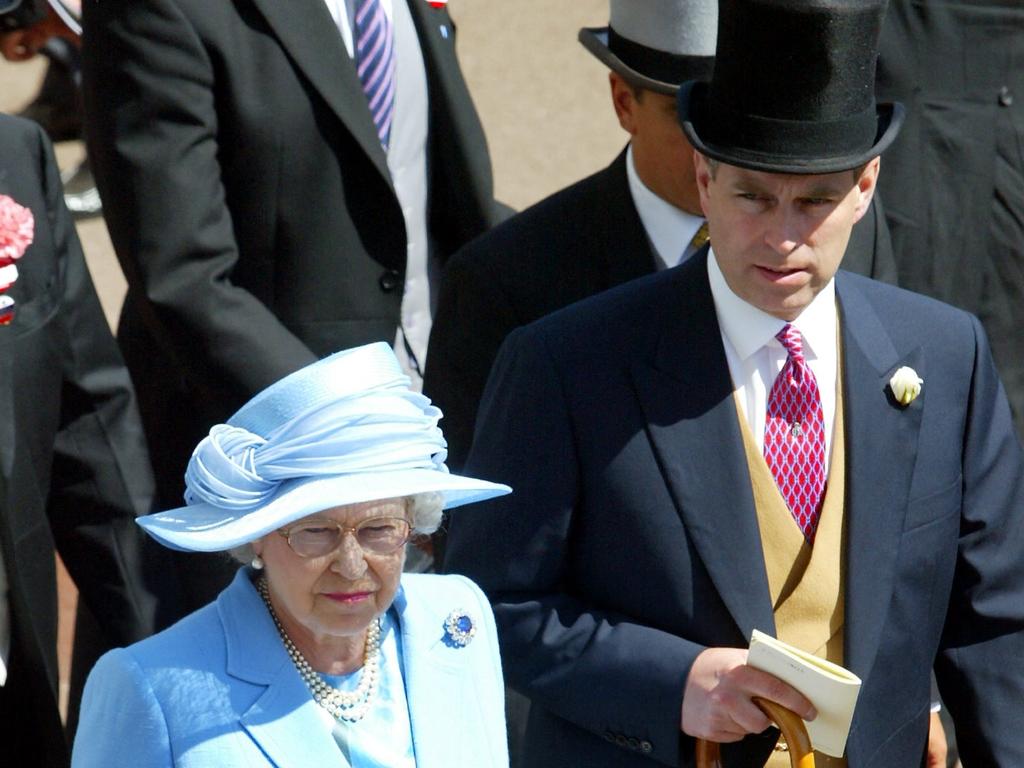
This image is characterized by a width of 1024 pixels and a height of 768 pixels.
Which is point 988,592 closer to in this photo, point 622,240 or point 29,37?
point 622,240

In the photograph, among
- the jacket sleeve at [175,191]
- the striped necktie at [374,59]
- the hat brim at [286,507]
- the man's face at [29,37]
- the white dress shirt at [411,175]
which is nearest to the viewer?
the hat brim at [286,507]

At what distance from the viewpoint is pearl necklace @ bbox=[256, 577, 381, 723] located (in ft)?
10.9

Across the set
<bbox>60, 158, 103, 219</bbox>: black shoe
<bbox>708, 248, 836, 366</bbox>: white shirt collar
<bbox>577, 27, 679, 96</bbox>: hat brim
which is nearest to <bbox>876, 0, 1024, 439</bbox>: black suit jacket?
<bbox>577, 27, 679, 96</bbox>: hat brim

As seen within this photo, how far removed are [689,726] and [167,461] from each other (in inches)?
70.9

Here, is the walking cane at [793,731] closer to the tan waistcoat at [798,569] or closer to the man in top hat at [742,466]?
the man in top hat at [742,466]

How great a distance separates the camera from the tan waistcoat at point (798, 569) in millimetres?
3629

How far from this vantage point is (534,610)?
368 cm

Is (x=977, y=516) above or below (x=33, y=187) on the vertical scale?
below

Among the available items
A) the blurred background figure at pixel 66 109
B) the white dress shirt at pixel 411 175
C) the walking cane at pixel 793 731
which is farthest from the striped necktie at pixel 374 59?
the blurred background figure at pixel 66 109

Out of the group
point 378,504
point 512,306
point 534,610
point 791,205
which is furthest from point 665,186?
point 378,504

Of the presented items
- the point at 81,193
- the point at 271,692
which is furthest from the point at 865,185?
the point at 81,193

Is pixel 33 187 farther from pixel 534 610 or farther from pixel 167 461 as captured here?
pixel 534 610

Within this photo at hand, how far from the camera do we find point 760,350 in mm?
3727

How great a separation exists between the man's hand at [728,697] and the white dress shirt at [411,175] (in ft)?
4.95
